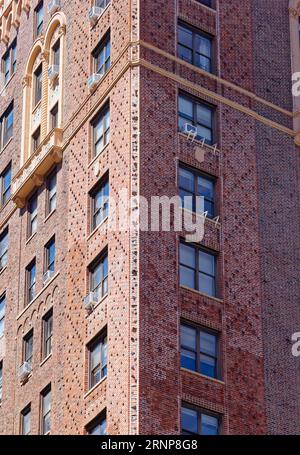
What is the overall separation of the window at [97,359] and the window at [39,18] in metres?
20.3

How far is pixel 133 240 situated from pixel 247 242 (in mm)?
5568

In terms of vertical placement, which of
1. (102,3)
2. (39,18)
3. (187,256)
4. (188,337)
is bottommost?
(188,337)

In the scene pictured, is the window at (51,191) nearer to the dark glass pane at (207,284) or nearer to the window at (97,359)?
the window at (97,359)

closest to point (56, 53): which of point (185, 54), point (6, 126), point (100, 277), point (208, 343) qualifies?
point (6, 126)

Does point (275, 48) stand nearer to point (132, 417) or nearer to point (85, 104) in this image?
point (85, 104)

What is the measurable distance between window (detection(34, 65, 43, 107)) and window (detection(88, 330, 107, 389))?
16.8 metres

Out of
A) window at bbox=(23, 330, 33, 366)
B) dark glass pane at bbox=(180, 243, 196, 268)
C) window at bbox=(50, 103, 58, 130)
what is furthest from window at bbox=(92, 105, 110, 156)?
window at bbox=(23, 330, 33, 366)

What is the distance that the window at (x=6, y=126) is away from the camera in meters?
90.0

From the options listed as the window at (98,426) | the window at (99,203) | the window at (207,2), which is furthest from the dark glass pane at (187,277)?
the window at (207,2)

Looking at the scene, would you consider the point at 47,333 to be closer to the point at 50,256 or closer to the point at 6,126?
the point at 50,256

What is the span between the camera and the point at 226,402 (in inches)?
2795

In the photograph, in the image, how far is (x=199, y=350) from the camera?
71688 mm

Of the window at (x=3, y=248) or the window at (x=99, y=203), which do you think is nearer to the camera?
the window at (x=99, y=203)

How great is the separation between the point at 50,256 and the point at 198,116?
8811mm
